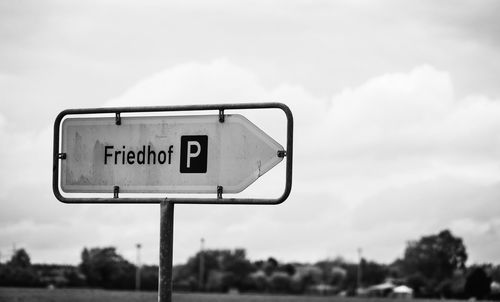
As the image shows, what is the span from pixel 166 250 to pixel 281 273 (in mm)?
104171

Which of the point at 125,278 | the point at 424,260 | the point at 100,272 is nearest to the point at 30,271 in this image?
the point at 100,272

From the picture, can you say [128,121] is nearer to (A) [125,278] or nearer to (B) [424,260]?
(A) [125,278]

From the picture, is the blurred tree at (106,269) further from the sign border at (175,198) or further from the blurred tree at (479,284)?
the sign border at (175,198)

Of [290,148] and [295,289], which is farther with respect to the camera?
[295,289]

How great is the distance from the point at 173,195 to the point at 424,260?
4587 inches

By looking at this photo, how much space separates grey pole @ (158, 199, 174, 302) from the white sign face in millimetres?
132

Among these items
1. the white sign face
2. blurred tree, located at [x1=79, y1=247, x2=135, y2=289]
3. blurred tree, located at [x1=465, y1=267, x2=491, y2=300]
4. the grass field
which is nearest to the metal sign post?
the white sign face

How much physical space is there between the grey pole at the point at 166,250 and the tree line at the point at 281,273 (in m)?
54.8

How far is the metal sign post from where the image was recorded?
2754 millimetres

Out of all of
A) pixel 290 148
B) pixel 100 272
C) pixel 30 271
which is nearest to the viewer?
pixel 290 148

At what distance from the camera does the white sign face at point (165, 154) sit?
2.78 meters

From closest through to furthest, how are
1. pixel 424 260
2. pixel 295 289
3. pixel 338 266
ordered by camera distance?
pixel 295 289
pixel 424 260
pixel 338 266

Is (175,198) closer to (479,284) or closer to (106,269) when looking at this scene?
(106,269)

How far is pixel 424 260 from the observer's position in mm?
115375
